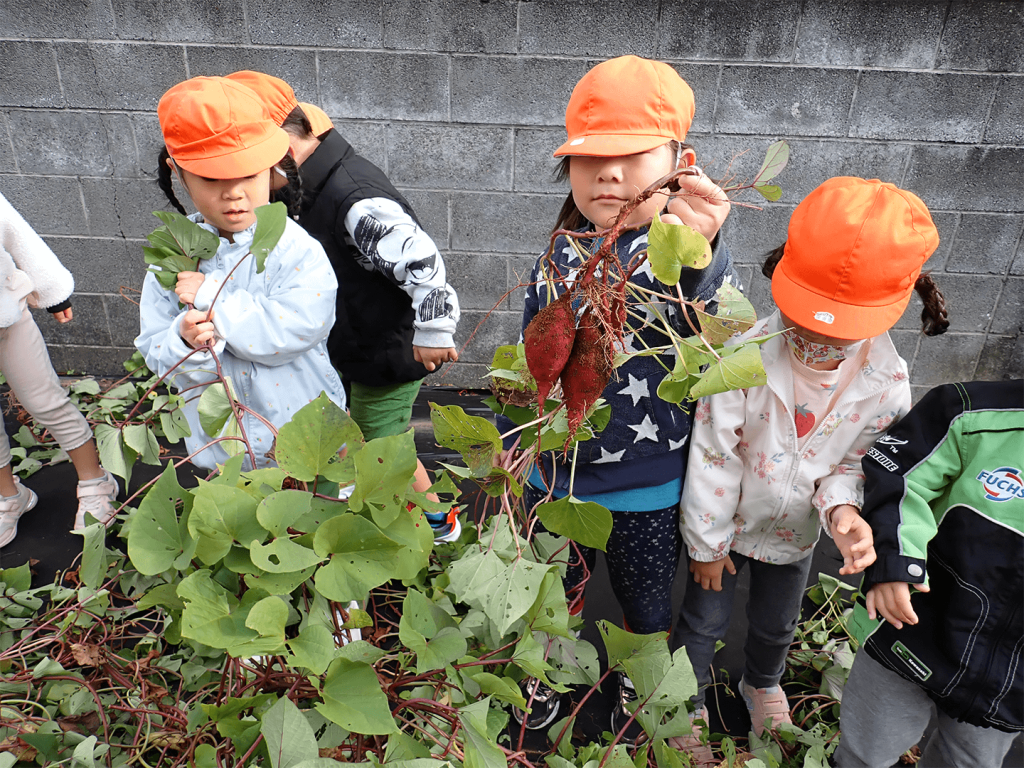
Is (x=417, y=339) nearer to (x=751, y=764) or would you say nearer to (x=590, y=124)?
(x=590, y=124)

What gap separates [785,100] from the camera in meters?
2.48

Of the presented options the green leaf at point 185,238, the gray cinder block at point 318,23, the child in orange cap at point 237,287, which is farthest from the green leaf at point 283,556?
the gray cinder block at point 318,23

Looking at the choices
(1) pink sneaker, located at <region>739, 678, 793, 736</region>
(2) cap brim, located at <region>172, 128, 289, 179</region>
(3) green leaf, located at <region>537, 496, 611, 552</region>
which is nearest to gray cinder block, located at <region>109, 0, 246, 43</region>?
(2) cap brim, located at <region>172, 128, 289, 179</region>

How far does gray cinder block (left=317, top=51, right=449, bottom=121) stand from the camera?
97.9 inches

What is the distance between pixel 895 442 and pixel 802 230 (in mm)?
375

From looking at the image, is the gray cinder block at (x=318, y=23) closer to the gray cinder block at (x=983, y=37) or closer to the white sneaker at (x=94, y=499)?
the white sneaker at (x=94, y=499)

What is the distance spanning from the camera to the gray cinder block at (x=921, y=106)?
2430 mm

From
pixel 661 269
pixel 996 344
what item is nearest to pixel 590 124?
pixel 661 269

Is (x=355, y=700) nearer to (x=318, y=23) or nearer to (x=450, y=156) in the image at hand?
(x=450, y=156)

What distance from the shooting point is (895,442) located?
107 centimetres

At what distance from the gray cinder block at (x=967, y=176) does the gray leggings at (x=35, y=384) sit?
3.07 meters

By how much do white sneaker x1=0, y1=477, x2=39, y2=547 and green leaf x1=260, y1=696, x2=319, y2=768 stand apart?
2.00m

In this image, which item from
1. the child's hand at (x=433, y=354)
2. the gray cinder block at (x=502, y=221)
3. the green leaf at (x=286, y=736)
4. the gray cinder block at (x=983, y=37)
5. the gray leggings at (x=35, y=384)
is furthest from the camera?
the gray cinder block at (x=502, y=221)

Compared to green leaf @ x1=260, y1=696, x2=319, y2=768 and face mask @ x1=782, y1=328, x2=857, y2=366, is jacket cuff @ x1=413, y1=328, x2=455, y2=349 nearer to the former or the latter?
face mask @ x1=782, y1=328, x2=857, y2=366
